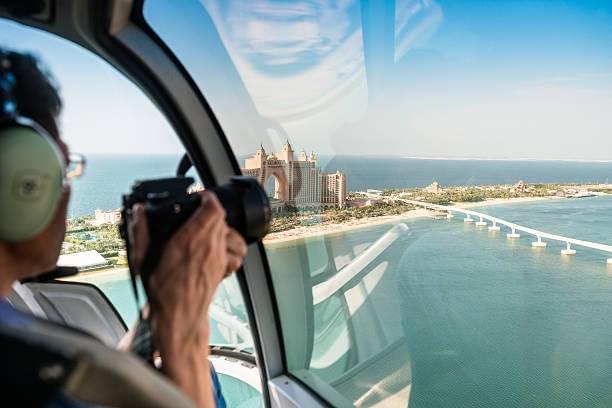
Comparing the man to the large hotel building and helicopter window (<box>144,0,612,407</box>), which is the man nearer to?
helicopter window (<box>144,0,612,407</box>)

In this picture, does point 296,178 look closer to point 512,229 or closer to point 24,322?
point 512,229

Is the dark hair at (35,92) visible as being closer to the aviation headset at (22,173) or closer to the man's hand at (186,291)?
the aviation headset at (22,173)

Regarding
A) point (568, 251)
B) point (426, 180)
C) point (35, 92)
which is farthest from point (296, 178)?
point (35, 92)

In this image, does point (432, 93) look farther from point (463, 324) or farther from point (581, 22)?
point (463, 324)

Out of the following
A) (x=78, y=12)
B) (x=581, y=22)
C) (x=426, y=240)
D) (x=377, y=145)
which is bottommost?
(x=426, y=240)

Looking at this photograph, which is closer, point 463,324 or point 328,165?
point 463,324

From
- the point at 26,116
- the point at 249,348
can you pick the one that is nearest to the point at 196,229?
the point at 26,116

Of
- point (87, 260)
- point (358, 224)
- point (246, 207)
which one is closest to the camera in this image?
point (246, 207)
